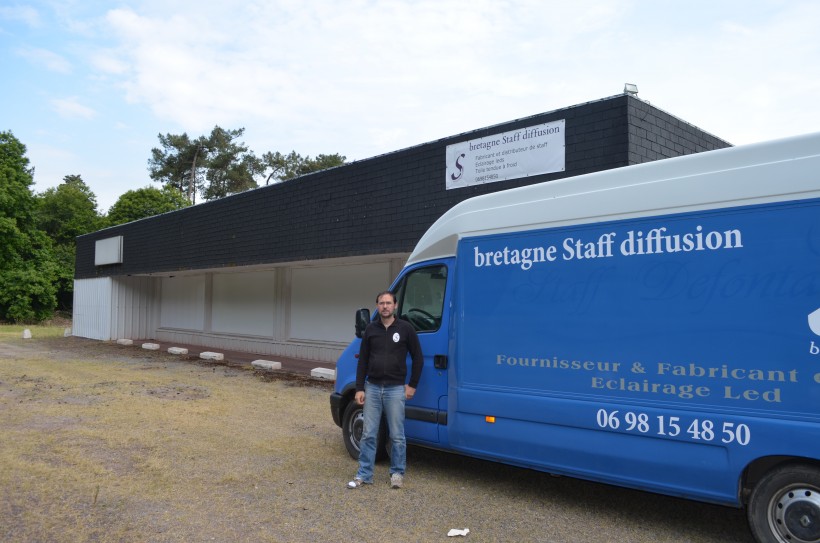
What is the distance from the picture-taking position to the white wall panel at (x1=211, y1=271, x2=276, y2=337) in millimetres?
18984

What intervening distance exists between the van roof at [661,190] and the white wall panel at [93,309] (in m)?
23.2

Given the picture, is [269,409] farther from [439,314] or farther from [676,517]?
[676,517]

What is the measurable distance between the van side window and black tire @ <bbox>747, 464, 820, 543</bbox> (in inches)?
112

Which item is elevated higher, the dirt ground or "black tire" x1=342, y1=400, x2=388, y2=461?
"black tire" x1=342, y1=400, x2=388, y2=461

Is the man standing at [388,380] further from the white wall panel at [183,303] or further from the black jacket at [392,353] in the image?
the white wall panel at [183,303]

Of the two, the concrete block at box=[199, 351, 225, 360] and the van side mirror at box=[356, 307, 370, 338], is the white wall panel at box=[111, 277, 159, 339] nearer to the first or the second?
the concrete block at box=[199, 351, 225, 360]

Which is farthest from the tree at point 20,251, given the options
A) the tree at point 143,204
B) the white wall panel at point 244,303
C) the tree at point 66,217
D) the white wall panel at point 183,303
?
the white wall panel at point 244,303

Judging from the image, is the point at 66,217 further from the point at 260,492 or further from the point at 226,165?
the point at 260,492

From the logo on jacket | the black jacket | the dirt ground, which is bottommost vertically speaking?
the dirt ground

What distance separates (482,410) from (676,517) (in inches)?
68.3

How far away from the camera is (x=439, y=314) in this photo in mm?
5691

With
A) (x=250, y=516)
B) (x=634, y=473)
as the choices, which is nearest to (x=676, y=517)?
(x=634, y=473)

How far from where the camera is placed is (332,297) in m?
16.5

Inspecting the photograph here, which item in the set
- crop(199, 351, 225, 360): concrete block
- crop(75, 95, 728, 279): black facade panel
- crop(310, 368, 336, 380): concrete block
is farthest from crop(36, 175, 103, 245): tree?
crop(310, 368, 336, 380): concrete block
